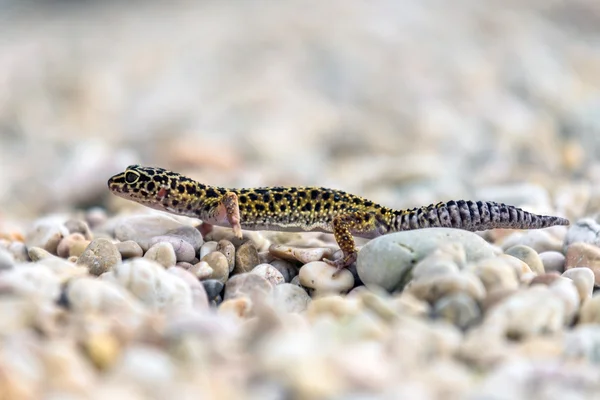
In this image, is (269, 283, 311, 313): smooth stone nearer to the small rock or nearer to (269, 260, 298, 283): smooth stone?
(269, 260, 298, 283): smooth stone

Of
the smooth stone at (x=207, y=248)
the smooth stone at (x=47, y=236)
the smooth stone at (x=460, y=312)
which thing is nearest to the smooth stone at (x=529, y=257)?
the smooth stone at (x=460, y=312)

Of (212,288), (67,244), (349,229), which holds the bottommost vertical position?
(212,288)

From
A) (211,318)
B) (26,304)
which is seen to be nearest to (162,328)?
(211,318)

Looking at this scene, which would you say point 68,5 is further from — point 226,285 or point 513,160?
point 226,285

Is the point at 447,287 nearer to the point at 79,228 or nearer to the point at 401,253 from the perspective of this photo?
the point at 401,253

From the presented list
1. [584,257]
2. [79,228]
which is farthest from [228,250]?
[584,257]
